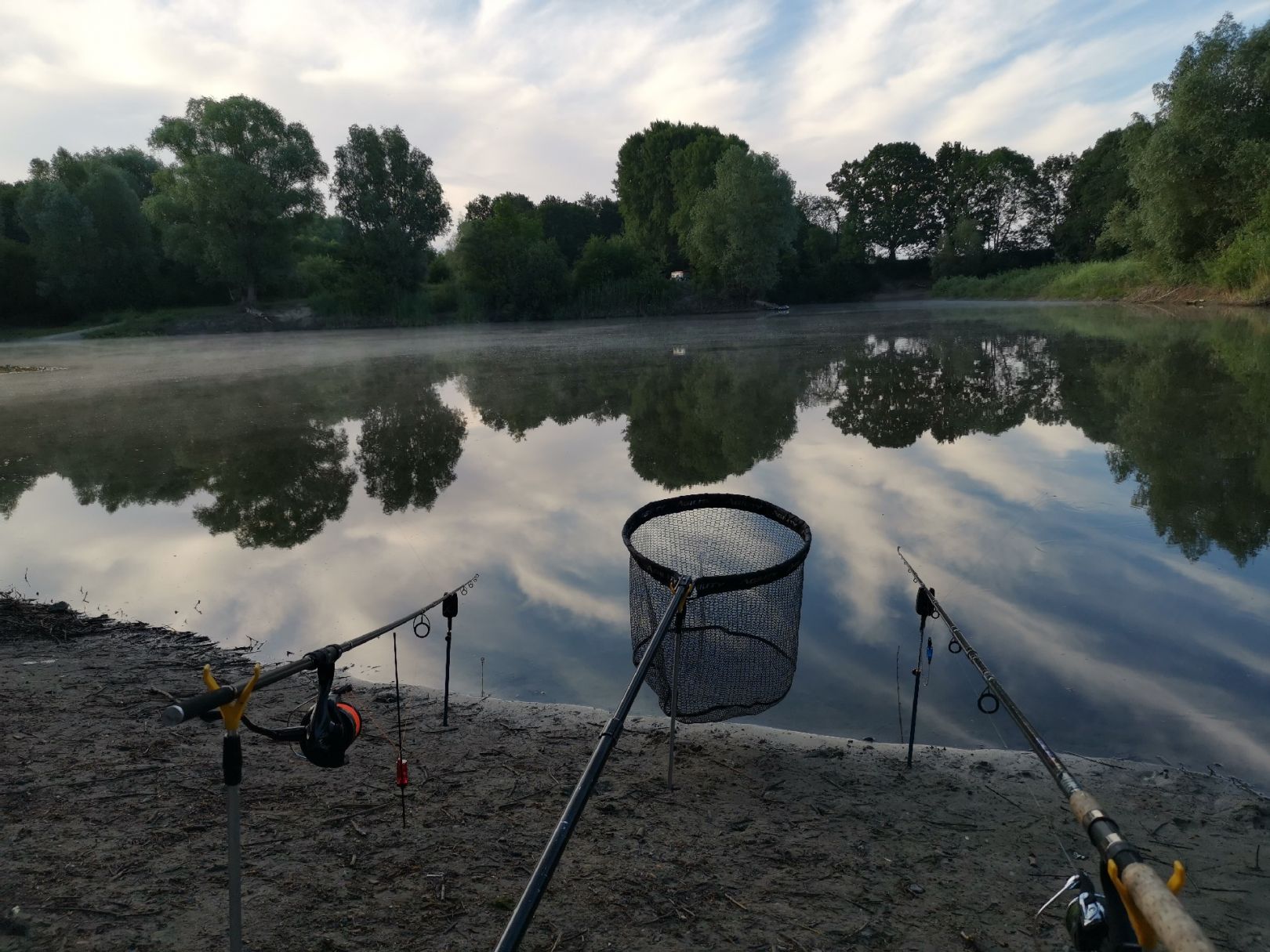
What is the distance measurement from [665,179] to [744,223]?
18.2 m

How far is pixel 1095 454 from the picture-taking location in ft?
Answer: 34.1

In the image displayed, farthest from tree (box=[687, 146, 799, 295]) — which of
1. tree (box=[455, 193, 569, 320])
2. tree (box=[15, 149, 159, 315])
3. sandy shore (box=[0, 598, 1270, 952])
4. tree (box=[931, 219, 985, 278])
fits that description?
sandy shore (box=[0, 598, 1270, 952])

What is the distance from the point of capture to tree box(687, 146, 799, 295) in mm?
57938

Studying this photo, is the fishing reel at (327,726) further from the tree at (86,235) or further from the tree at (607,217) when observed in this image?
the tree at (607,217)

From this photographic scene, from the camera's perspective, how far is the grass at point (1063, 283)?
4584 cm

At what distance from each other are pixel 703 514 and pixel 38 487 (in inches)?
391

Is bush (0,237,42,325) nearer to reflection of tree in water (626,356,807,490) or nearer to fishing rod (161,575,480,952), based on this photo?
reflection of tree in water (626,356,807,490)

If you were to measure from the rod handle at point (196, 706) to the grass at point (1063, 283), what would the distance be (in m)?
51.3

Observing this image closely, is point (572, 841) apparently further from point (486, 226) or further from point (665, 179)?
point (665, 179)

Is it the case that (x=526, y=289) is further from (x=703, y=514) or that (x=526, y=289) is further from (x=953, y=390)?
(x=703, y=514)

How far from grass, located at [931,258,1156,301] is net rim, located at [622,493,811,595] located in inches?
1887

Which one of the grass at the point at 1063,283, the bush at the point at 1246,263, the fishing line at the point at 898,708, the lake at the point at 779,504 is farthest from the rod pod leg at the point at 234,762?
the grass at the point at 1063,283

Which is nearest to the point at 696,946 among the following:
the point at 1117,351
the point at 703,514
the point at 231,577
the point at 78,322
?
the point at 703,514

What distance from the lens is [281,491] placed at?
33.6 ft
